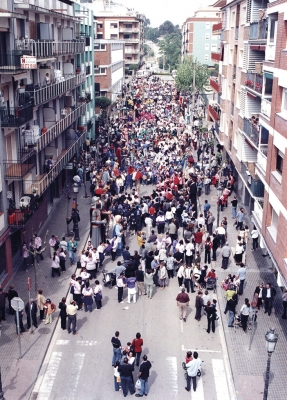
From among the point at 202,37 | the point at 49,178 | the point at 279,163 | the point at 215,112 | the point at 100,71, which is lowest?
the point at 49,178

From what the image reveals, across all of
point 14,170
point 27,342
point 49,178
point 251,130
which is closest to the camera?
point 27,342

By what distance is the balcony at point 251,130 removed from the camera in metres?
26.3

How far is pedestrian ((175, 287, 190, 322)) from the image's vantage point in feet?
62.2

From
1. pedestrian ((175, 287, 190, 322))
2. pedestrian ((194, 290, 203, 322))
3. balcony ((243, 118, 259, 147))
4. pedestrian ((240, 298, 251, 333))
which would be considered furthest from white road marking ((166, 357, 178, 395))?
balcony ((243, 118, 259, 147))

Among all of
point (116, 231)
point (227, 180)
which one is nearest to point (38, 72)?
point (116, 231)

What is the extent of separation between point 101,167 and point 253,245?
1827 cm

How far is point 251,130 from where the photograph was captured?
91.0 feet

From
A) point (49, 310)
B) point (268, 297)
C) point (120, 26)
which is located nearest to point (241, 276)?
point (268, 297)

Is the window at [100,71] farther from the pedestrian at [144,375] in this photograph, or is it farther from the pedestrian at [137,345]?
the pedestrian at [144,375]

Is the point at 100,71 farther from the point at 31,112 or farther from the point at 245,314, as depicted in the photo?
the point at 245,314

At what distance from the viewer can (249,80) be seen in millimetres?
29906

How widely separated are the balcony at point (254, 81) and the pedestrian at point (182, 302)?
42.7 ft

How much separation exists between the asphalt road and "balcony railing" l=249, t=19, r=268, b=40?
13.9 m

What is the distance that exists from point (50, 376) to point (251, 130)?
16994 mm
